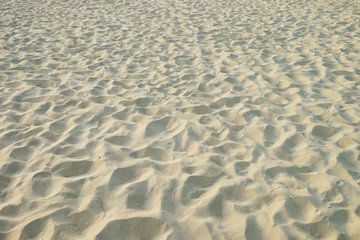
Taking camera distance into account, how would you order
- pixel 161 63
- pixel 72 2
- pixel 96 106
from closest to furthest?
pixel 96 106, pixel 161 63, pixel 72 2

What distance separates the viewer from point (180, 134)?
3.02 metres

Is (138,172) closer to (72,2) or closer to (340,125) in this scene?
(340,125)

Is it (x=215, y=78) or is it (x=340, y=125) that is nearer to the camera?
(x=340, y=125)

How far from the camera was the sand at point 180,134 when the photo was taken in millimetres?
2129

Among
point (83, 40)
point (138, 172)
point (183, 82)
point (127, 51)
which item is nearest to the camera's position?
point (138, 172)

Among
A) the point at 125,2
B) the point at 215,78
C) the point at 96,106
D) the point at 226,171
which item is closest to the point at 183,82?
the point at 215,78

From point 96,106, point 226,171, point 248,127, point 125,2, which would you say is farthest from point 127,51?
point 125,2

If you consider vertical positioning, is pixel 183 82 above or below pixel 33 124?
→ below

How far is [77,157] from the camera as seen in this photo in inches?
105

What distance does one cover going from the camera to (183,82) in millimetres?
4086

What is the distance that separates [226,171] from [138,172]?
28.1 inches

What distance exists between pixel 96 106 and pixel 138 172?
1257 millimetres

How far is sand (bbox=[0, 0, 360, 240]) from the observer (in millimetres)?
2129

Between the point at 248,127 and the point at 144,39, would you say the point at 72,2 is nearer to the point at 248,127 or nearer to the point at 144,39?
the point at 144,39
